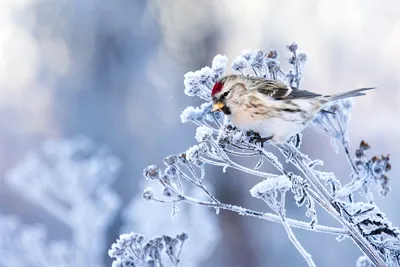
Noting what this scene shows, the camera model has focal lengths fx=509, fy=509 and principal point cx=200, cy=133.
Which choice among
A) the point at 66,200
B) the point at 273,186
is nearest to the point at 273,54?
the point at 273,186

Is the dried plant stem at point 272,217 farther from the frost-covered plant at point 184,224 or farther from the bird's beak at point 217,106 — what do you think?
the frost-covered plant at point 184,224

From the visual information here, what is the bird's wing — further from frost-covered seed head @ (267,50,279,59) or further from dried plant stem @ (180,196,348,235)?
dried plant stem @ (180,196,348,235)

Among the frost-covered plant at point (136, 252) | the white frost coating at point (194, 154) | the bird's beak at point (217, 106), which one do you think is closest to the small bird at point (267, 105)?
the bird's beak at point (217, 106)

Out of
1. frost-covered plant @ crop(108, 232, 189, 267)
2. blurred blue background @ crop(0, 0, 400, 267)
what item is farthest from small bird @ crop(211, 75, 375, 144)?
blurred blue background @ crop(0, 0, 400, 267)

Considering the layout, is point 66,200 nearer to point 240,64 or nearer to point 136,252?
point 136,252

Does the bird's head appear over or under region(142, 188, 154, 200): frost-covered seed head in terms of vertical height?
over
